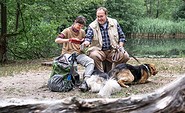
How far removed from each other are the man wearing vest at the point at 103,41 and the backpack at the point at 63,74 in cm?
53

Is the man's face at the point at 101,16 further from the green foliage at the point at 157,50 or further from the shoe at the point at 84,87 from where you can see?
the green foliage at the point at 157,50

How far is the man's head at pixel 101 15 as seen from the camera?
7.15 m

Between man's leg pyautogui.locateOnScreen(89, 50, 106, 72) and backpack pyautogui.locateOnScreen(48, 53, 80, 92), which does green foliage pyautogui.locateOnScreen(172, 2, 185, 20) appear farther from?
backpack pyautogui.locateOnScreen(48, 53, 80, 92)

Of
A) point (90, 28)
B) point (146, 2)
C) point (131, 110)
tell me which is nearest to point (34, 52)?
point (90, 28)

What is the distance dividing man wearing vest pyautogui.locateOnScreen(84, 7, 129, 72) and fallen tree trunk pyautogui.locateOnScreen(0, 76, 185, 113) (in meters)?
4.19

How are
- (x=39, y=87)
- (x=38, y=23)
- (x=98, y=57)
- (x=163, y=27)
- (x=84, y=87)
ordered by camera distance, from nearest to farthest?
(x=84, y=87), (x=98, y=57), (x=39, y=87), (x=38, y=23), (x=163, y=27)

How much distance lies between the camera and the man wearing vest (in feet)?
23.9

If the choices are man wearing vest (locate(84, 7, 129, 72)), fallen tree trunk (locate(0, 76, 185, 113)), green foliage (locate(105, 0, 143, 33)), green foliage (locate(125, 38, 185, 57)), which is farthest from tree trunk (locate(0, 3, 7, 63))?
green foliage (locate(105, 0, 143, 33))

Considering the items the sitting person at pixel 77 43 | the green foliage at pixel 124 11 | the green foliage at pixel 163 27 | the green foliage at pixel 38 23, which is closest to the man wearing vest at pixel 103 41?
the sitting person at pixel 77 43

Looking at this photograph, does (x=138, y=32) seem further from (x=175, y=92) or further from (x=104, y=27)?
(x=175, y=92)

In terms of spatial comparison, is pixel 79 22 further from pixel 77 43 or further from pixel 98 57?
pixel 98 57

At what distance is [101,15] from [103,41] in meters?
0.50

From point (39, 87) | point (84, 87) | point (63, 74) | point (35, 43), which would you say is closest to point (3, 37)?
point (35, 43)

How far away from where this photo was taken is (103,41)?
24.2 feet
